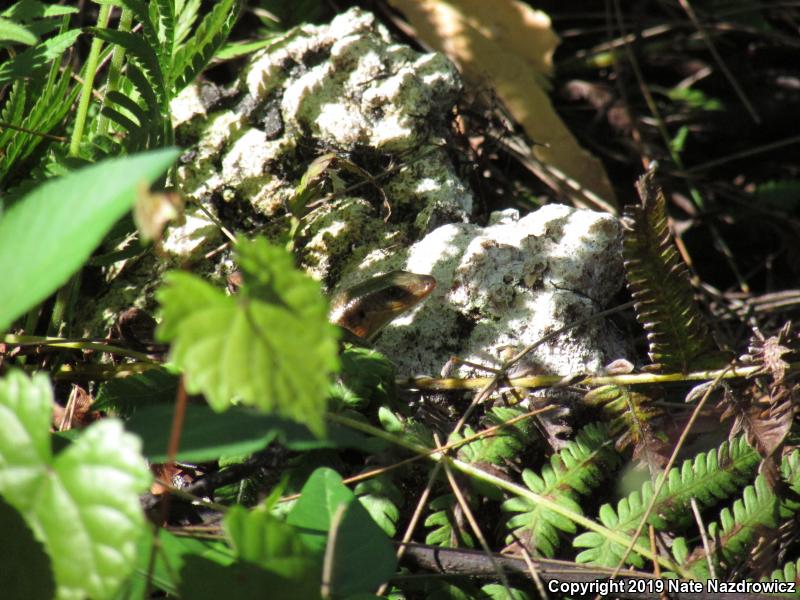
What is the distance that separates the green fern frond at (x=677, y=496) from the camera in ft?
5.17

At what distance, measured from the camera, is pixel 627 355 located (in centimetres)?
213

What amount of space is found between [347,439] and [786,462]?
3.65ft

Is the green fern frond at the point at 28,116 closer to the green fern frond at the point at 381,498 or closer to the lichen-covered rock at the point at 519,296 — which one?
the lichen-covered rock at the point at 519,296

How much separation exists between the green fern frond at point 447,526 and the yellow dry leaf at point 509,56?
6.02 feet

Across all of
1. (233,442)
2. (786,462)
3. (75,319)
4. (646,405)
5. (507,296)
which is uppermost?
(233,442)

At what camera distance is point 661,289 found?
1.76 m

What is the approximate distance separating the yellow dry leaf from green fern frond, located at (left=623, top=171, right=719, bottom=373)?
4.46 ft

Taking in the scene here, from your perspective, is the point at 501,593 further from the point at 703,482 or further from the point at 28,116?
the point at 28,116

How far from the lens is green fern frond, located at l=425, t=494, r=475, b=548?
1.59m

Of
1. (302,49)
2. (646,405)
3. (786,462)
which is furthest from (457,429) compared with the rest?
(302,49)

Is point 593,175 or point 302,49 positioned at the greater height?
point 302,49

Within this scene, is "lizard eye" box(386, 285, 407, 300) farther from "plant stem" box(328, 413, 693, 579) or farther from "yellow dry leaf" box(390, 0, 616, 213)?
"yellow dry leaf" box(390, 0, 616, 213)

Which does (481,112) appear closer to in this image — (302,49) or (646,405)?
(302,49)

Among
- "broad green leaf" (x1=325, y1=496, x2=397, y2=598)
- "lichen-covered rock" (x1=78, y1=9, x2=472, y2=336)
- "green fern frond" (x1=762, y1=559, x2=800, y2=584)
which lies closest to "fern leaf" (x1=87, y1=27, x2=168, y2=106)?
"lichen-covered rock" (x1=78, y1=9, x2=472, y2=336)
